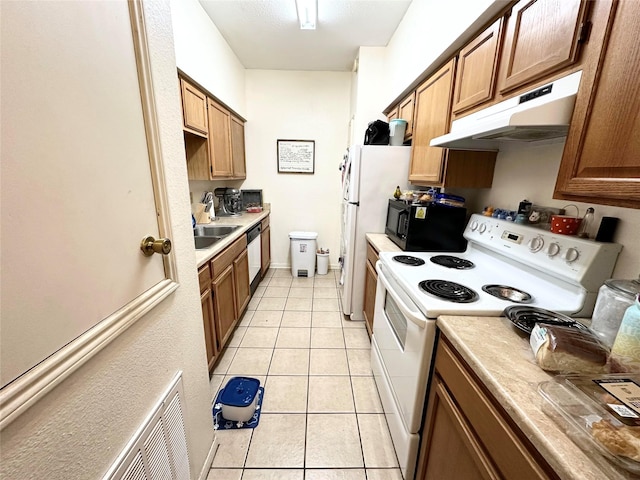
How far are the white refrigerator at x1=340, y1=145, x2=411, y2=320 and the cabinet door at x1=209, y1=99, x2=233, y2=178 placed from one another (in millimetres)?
1306

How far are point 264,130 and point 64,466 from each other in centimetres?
355

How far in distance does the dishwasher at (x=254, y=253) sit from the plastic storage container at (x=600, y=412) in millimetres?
2453

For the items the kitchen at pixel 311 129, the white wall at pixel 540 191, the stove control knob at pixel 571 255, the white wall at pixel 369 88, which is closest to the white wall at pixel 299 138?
the kitchen at pixel 311 129

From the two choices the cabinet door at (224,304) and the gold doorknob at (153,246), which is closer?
the gold doorknob at (153,246)

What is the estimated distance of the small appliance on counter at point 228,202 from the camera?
10.4 ft

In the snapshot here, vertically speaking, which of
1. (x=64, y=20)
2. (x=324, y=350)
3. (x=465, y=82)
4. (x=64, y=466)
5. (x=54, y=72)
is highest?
(x=465, y=82)

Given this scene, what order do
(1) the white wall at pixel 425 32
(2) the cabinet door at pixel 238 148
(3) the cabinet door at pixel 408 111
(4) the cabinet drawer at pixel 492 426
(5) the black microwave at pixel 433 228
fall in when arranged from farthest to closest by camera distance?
(2) the cabinet door at pixel 238 148 < (3) the cabinet door at pixel 408 111 < (5) the black microwave at pixel 433 228 < (1) the white wall at pixel 425 32 < (4) the cabinet drawer at pixel 492 426

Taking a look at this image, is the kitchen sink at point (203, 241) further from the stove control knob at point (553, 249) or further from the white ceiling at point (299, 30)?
the stove control knob at point (553, 249)

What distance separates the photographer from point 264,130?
3500mm

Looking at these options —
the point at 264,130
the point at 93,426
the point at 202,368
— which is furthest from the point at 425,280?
the point at 264,130

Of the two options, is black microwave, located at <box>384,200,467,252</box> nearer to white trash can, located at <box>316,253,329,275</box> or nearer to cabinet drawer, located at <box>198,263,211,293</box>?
cabinet drawer, located at <box>198,263,211,293</box>

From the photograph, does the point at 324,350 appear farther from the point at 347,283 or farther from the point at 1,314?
the point at 1,314

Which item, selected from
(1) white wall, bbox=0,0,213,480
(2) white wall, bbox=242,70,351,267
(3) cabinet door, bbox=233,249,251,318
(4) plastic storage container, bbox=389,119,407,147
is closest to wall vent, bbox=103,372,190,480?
(1) white wall, bbox=0,0,213,480

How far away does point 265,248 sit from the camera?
3521 millimetres
